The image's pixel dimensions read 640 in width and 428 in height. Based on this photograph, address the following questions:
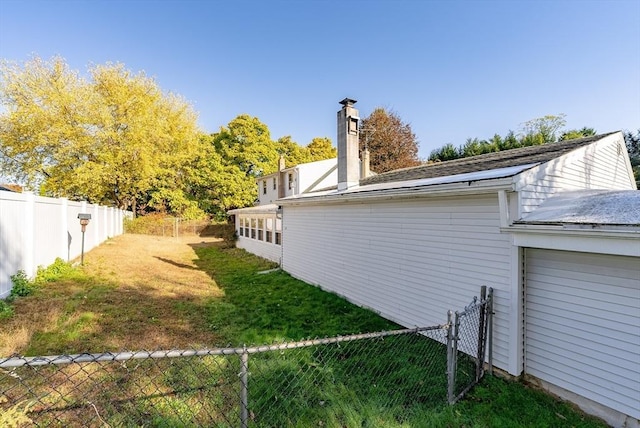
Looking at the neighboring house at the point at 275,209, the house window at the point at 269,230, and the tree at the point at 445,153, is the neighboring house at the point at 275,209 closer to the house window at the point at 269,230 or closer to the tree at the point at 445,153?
the house window at the point at 269,230

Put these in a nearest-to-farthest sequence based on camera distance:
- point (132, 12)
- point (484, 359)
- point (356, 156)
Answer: point (484, 359)
point (356, 156)
point (132, 12)

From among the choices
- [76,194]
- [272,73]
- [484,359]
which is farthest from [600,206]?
[76,194]

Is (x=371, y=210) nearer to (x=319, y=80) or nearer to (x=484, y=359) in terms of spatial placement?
(x=484, y=359)

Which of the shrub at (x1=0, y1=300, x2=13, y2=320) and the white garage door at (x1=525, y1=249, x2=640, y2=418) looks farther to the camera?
the shrub at (x1=0, y1=300, x2=13, y2=320)

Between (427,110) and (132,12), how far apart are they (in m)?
16.6

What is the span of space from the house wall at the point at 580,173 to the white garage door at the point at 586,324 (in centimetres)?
91

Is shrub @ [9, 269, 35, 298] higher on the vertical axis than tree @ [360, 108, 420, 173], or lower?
lower

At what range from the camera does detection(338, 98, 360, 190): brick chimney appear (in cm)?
950

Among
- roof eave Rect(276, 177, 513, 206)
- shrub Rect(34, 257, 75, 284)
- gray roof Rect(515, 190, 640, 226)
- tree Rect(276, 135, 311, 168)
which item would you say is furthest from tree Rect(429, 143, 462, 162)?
shrub Rect(34, 257, 75, 284)

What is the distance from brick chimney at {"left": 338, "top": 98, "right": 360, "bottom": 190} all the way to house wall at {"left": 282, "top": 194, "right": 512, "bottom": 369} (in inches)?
45.2

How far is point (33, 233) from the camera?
7.30 metres

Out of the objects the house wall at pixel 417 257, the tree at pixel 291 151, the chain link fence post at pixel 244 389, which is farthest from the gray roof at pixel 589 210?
the tree at pixel 291 151

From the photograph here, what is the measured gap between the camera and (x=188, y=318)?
6.39 meters

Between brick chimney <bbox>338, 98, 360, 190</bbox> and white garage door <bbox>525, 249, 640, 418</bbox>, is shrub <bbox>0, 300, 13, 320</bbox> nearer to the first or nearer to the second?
brick chimney <bbox>338, 98, 360, 190</bbox>
